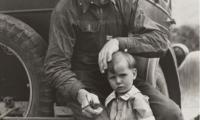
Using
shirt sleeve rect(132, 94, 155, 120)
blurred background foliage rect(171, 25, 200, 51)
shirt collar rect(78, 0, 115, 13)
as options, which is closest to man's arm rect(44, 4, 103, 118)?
shirt collar rect(78, 0, 115, 13)

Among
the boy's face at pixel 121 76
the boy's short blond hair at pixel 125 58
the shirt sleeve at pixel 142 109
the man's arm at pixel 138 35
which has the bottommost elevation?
the shirt sleeve at pixel 142 109

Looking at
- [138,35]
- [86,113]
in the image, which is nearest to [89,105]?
[86,113]

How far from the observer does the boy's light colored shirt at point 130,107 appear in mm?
2555

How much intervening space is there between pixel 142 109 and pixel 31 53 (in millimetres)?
952

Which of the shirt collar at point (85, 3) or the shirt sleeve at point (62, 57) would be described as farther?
the shirt collar at point (85, 3)

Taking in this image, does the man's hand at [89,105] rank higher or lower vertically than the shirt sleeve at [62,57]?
lower

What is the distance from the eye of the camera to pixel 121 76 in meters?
2.60

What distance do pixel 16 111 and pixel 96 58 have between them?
824mm

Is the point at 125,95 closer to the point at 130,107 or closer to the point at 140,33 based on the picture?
the point at 130,107

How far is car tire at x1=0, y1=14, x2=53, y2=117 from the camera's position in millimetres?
3036

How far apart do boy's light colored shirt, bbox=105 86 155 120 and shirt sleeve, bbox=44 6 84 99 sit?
0.24m

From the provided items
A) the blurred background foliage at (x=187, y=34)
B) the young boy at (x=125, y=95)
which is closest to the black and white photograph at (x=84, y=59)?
the young boy at (x=125, y=95)

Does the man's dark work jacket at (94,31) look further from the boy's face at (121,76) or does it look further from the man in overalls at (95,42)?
the boy's face at (121,76)

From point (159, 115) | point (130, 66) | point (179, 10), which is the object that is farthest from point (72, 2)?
point (179, 10)
